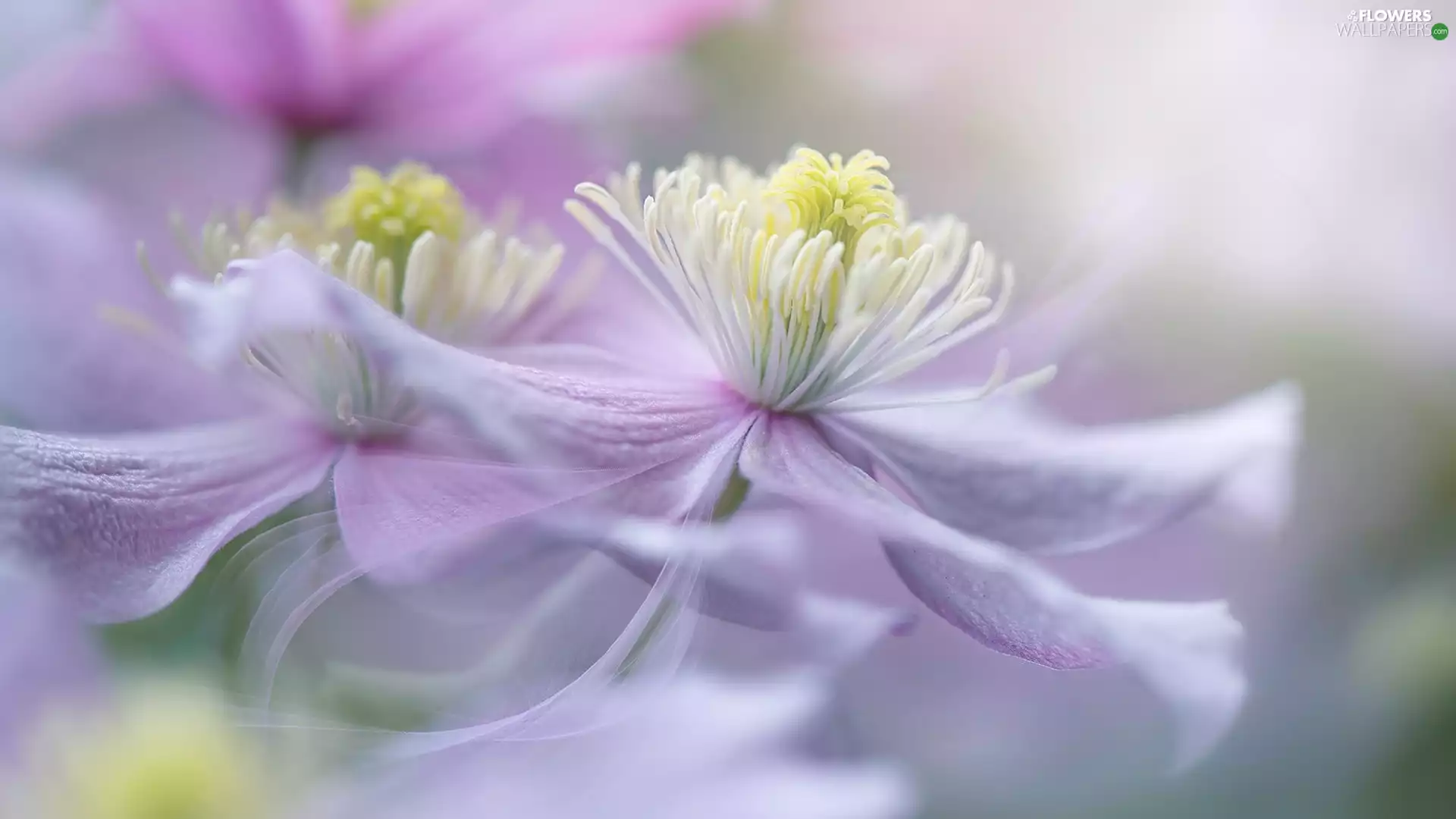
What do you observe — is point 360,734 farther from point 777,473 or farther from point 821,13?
point 821,13

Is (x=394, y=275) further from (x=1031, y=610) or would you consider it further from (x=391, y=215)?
(x=1031, y=610)

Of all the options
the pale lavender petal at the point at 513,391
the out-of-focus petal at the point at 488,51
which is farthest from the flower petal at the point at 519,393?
the out-of-focus petal at the point at 488,51

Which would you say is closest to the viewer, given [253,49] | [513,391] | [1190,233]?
[513,391]

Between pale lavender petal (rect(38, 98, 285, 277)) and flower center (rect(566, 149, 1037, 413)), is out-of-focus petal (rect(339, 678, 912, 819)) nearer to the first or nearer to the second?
flower center (rect(566, 149, 1037, 413))

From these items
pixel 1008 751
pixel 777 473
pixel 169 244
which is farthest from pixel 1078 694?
pixel 169 244

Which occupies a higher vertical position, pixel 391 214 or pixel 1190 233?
pixel 1190 233

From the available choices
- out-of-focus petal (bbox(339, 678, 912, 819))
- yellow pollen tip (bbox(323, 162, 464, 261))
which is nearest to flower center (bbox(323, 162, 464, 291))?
yellow pollen tip (bbox(323, 162, 464, 261))

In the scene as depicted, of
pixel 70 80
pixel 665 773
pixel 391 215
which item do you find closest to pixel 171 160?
pixel 70 80
